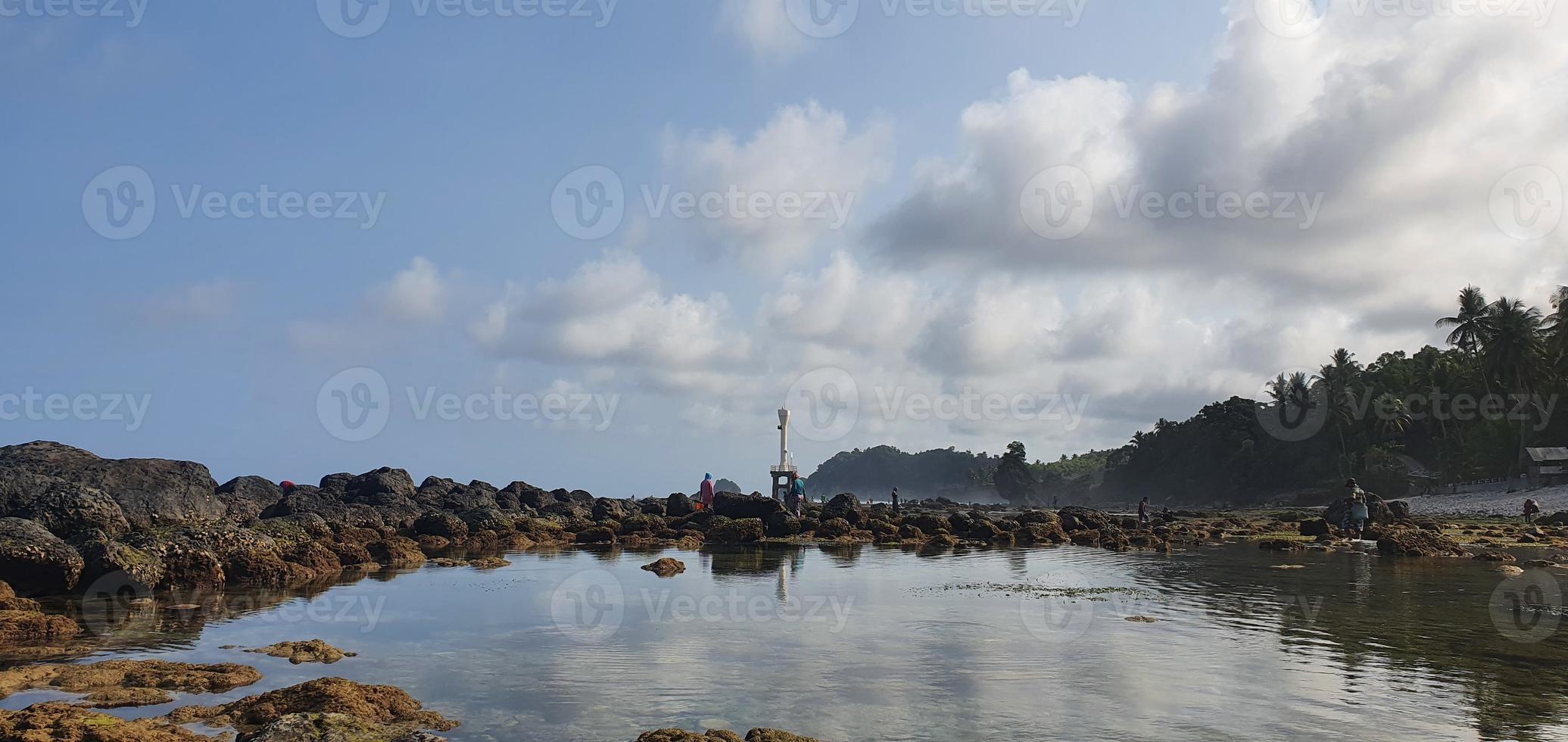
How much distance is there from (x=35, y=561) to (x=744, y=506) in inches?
1218

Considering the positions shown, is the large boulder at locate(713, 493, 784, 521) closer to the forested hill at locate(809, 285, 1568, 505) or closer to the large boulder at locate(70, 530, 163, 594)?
the large boulder at locate(70, 530, 163, 594)

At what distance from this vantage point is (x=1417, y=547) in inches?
1277

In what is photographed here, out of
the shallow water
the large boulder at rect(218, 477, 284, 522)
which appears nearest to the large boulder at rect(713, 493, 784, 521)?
the shallow water

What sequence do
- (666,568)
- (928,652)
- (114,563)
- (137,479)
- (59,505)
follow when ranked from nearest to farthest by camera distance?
(928,652)
(114,563)
(59,505)
(666,568)
(137,479)

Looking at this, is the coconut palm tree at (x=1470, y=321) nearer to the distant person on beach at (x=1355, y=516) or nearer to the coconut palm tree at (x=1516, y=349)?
the coconut palm tree at (x=1516, y=349)

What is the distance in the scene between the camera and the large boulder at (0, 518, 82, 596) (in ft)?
59.1

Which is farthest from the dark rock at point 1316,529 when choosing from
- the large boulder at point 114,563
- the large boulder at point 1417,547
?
the large boulder at point 114,563

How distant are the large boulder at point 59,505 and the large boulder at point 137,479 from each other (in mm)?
2935

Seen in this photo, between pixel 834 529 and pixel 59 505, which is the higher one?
pixel 59 505

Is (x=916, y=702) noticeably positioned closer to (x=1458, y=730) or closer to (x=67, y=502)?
(x=1458, y=730)

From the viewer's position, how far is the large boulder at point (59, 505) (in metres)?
23.2

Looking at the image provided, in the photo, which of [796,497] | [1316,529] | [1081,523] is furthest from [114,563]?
[1316,529]

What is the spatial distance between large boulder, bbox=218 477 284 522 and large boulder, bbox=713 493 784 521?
2009 cm

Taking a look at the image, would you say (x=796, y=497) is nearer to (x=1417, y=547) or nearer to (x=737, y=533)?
(x=737, y=533)
